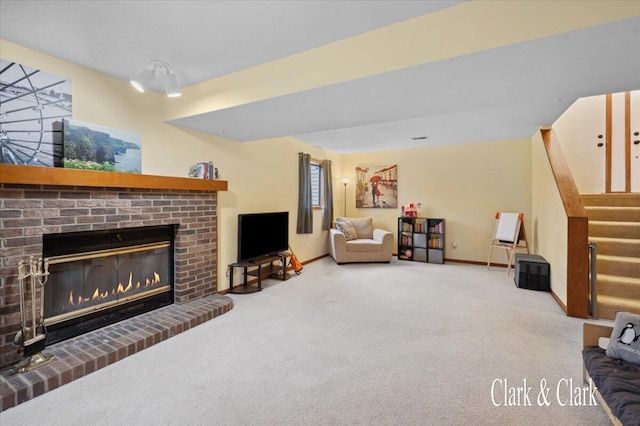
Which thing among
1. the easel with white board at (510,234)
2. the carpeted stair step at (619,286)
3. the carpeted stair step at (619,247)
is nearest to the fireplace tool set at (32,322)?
the carpeted stair step at (619,286)

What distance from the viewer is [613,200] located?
151 inches

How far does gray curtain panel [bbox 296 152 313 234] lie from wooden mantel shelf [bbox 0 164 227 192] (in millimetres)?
2265

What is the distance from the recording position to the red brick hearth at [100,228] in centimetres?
194

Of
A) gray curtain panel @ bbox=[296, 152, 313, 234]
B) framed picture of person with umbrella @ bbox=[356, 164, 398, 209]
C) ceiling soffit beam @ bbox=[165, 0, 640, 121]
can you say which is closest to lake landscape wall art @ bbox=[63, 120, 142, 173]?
ceiling soffit beam @ bbox=[165, 0, 640, 121]

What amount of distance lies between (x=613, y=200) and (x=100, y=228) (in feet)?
19.9

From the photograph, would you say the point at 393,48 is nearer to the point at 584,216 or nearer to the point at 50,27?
the point at 50,27

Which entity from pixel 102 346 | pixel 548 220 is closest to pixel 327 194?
pixel 548 220

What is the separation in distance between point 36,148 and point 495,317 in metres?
4.38

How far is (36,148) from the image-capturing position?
2148 millimetres

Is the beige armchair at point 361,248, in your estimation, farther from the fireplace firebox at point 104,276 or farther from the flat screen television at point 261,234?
the fireplace firebox at point 104,276

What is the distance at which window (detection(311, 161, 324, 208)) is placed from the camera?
234 inches

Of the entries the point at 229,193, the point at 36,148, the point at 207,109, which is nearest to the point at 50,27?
the point at 36,148

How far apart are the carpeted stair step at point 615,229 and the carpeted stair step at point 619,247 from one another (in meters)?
0.08

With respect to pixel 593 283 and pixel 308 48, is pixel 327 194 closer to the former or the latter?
pixel 308 48
